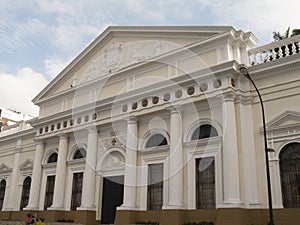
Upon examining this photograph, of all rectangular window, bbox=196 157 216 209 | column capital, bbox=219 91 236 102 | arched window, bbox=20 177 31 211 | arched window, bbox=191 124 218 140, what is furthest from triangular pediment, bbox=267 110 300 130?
arched window, bbox=20 177 31 211

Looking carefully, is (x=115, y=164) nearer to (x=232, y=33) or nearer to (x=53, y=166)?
(x=53, y=166)

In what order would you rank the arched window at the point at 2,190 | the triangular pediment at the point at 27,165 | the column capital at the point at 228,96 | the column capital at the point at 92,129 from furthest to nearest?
the arched window at the point at 2,190 → the triangular pediment at the point at 27,165 → the column capital at the point at 92,129 → the column capital at the point at 228,96

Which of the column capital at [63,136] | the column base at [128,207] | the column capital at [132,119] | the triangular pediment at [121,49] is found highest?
the triangular pediment at [121,49]

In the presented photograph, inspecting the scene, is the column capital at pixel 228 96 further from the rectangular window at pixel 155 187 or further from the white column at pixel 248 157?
the rectangular window at pixel 155 187

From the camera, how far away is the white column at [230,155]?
14.5 meters

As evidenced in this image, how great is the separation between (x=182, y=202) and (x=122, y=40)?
10.8 metres

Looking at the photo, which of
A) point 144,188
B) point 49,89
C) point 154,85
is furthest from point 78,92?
point 144,188

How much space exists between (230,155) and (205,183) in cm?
220

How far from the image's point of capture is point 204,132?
17.1 metres

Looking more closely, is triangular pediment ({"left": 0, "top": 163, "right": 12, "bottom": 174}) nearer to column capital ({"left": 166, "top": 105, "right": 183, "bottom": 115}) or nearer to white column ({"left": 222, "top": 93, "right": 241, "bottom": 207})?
column capital ({"left": 166, "top": 105, "right": 183, "bottom": 115})

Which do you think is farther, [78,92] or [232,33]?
[78,92]

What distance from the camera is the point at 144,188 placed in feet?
59.8

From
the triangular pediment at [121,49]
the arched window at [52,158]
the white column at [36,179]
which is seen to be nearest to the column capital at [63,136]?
the arched window at [52,158]

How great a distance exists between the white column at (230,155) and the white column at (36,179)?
550 inches
